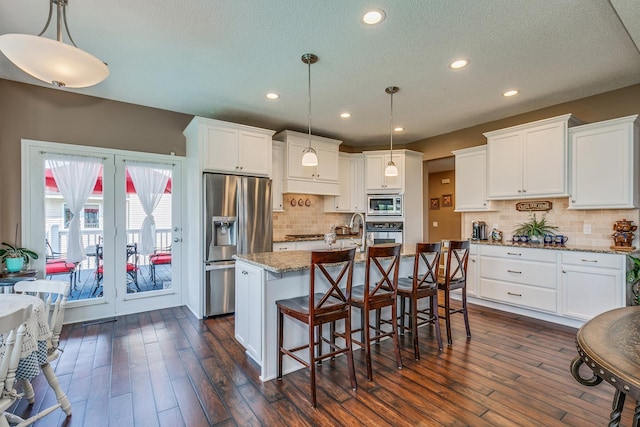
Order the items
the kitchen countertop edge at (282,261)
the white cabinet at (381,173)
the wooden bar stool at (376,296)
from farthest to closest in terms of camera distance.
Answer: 1. the white cabinet at (381,173)
2. the wooden bar stool at (376,296)
3. the kitchen countertop edge at (282,261)

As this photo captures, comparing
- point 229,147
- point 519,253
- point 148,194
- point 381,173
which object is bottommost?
point 519,253

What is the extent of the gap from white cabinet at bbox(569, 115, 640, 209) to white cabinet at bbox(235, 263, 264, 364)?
3.82m

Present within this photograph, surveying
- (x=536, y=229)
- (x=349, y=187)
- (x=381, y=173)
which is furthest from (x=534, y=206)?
(x=349, y=187)

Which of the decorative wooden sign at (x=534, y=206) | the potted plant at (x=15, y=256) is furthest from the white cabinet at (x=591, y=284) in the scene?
the potted plant at (x=15, y=256)

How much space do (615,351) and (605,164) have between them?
3477mm

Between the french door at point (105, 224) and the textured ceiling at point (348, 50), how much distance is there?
0.86 metres

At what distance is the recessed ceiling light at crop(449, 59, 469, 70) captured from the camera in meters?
2.88

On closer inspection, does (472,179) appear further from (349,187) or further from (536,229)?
(349,187)

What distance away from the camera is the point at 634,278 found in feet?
9.90

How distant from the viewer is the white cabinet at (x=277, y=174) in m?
4.83

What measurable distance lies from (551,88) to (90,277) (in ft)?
19.5

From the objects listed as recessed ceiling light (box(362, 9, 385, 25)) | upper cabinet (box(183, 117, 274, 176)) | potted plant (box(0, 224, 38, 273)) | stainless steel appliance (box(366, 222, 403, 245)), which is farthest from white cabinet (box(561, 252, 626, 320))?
potted plant (box(0, 224, 38, 273))

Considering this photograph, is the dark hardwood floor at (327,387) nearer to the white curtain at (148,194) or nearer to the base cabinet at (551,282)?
the base cabinet at (551,282)

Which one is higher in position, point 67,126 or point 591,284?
point 67,126
